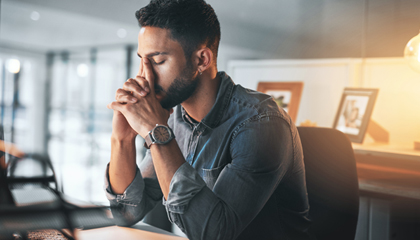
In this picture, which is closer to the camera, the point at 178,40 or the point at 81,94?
the point at 178,40

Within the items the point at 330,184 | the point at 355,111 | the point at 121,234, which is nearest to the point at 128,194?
the point at 121,234

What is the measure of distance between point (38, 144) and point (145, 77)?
18.4 ft

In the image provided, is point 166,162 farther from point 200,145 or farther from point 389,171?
point 389,171

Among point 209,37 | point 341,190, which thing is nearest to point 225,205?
point 341,190

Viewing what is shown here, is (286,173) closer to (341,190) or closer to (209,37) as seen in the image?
(341,190)

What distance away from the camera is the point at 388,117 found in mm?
2215

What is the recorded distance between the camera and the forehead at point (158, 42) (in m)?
1.05

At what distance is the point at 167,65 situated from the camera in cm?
107

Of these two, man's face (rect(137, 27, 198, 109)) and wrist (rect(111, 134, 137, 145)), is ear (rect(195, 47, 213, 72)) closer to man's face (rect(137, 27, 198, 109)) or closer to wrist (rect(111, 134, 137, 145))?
man's face (rect(137, 27, 198, 109))

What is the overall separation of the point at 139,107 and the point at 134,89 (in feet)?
0.21

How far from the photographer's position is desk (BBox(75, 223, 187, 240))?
869 millimetres

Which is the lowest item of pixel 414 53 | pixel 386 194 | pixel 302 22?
pixel 386 194

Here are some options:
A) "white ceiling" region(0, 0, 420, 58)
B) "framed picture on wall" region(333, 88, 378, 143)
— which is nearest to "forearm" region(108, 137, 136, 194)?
"framed picture on wall" region(333, 88, 378, 143)

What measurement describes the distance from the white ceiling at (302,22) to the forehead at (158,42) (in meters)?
1.79
